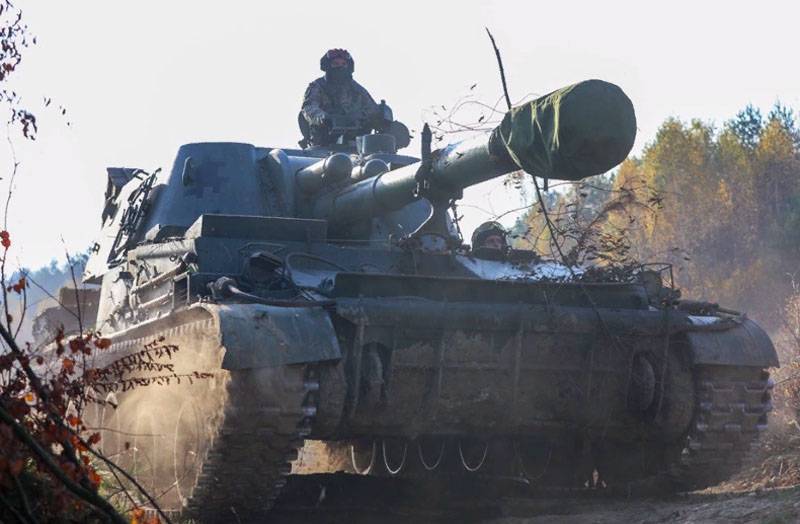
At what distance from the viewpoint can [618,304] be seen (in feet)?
29.8

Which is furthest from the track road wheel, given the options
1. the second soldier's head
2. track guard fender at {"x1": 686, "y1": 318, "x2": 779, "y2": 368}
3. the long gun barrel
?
the long gun barrel

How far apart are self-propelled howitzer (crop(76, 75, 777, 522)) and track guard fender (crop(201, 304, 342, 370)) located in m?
0.01

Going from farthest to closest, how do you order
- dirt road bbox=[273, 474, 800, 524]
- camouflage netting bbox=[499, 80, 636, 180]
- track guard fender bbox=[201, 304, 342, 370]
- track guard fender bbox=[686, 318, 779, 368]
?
track guard fender bbox=[686, 318, 779, 368] → dirt road bbox=[273, 474, 800, 524] → track guard fender bbox=[201, 304, 342, 370] → camouflage netting bbox=[499, 80, 636, 180]

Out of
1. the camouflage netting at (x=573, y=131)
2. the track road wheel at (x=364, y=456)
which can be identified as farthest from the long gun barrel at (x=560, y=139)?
the track road wheel at (x=364, y=456)

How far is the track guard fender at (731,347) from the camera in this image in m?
8.80

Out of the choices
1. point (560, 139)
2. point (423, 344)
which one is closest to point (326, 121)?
point (423, 344)

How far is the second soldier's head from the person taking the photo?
12539 mm

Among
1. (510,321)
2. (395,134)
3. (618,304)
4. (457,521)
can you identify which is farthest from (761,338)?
(395,134)

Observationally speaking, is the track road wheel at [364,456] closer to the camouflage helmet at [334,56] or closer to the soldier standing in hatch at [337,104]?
the soldier standing in hatch at [337,104]

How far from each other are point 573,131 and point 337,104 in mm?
5851

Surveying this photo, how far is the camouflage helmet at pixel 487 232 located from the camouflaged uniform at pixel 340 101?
2525 mm

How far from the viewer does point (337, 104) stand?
41.0 ft

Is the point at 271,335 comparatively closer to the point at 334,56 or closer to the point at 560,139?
the point at 560,139

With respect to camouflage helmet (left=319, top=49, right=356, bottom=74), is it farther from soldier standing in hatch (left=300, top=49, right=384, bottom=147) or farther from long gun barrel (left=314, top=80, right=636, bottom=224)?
long gun barrel (left=314, top=80, right=636, bottom=224)
